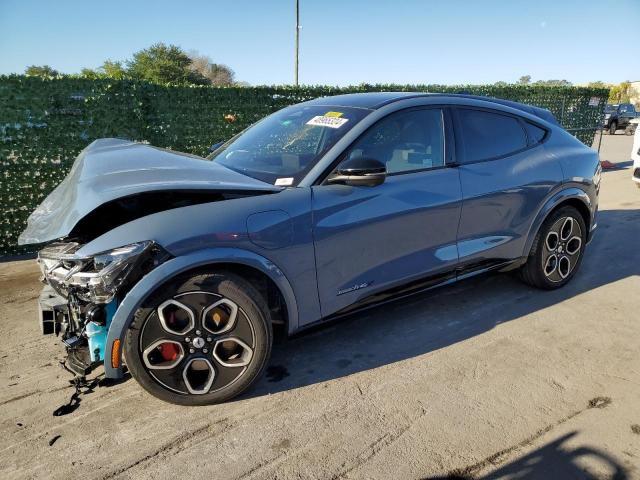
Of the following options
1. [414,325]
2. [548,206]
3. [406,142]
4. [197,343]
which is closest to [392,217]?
[406,142]

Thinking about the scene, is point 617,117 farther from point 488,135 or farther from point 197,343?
point 197,343

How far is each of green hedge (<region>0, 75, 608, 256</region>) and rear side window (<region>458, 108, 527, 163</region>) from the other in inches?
189

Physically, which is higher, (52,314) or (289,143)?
(289,143)

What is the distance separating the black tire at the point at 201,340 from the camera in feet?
8.28

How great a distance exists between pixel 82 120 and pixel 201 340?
15.7 ft

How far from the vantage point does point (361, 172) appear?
9.39 ft

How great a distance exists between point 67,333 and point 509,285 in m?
3.73

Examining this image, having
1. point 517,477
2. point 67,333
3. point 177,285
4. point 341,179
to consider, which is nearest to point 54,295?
point 67,333

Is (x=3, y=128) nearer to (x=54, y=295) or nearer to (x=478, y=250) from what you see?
(x=54, y=295)

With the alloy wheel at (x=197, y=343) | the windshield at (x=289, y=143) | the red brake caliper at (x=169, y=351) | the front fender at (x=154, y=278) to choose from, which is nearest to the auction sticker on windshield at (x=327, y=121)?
the windshield at (x=289, y=143)

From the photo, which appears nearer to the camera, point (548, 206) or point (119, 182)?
point (119, 182)

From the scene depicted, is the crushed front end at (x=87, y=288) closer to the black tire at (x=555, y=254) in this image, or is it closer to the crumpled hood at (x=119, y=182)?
the crumpled hood at (x=119, y=182)

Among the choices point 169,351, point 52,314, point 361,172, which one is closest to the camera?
point 169,351

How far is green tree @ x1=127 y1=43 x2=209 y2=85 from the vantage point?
4853 centimetres
